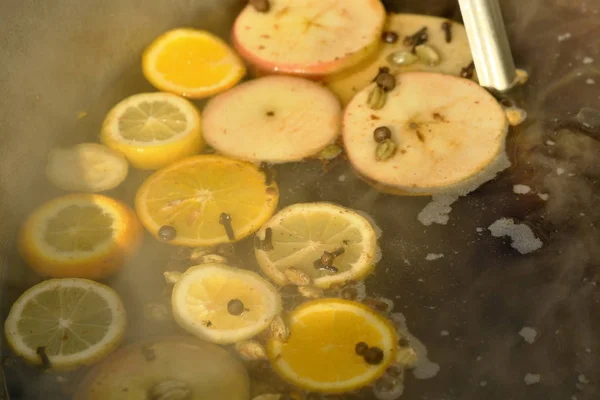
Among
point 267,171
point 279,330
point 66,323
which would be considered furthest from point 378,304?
point 66,323

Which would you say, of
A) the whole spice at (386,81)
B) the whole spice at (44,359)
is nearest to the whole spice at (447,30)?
the whole spice at (386,81)

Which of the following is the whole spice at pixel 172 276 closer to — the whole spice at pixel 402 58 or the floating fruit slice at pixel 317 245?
the floating fruit slice at pixel 317 245

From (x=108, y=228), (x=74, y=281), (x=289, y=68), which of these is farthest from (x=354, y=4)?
(x=74, y=281)

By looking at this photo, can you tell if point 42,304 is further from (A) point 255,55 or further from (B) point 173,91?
(A) point 255,55

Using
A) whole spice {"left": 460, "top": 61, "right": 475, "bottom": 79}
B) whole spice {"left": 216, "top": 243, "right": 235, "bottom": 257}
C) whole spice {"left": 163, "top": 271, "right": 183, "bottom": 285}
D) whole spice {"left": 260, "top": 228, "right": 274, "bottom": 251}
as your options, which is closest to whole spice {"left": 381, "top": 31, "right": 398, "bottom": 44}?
whole spice {"left": 460, "top": 61, "right": 475, "bottom": 79}

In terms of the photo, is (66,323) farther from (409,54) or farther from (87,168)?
(409,54)

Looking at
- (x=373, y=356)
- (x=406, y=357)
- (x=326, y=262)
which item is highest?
(x=326, y=262)
